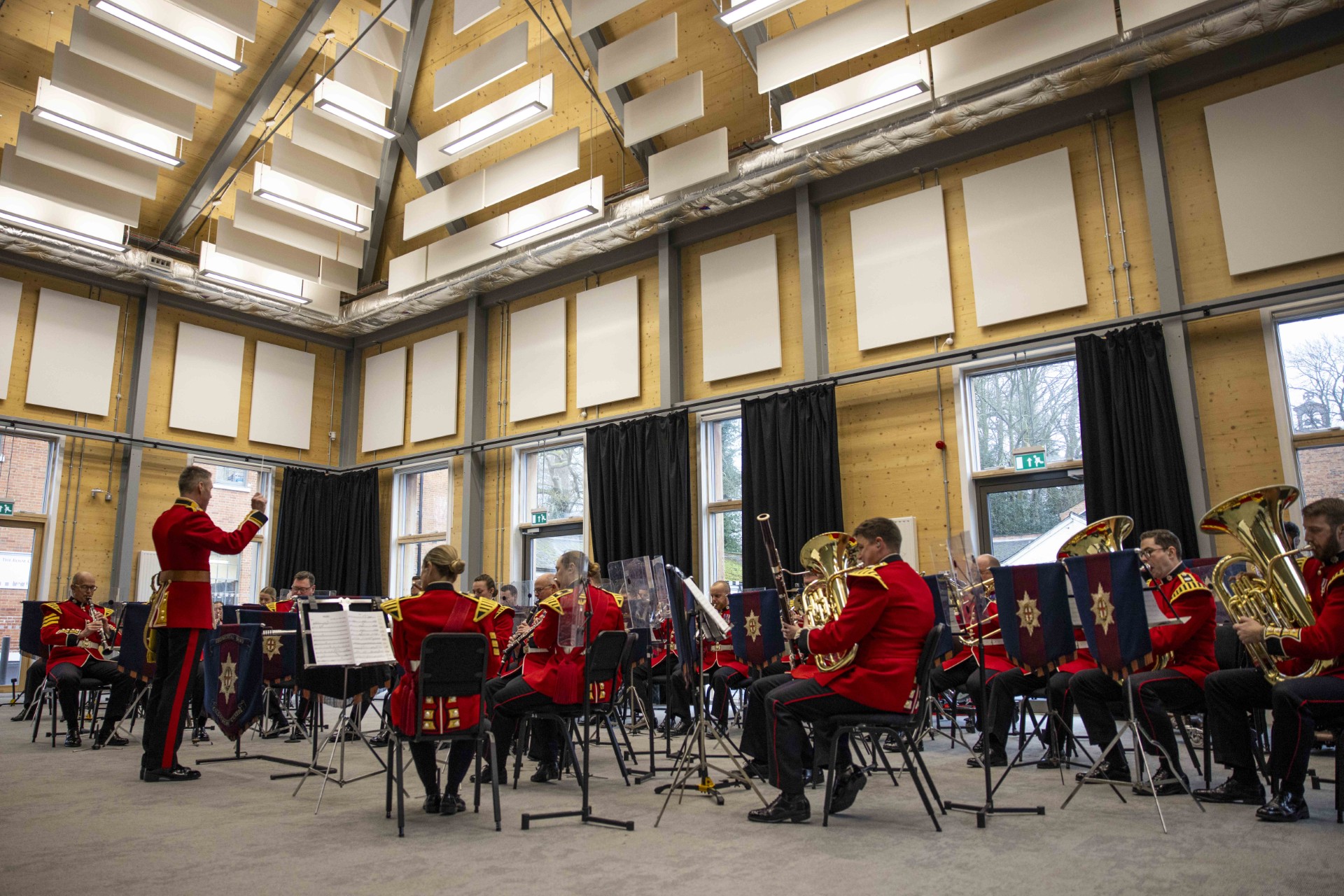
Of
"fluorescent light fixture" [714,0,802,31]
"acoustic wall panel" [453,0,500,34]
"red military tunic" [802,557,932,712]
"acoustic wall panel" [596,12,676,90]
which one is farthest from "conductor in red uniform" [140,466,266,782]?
"acoustic wall panel" [453,0,500,34]

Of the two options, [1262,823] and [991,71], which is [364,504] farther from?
[1262,823]

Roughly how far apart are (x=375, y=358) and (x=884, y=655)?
1338 cm

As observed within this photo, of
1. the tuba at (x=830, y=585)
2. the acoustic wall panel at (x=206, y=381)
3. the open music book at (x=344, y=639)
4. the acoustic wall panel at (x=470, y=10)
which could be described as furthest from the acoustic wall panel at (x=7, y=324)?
the tuba at (x=830, y=585)

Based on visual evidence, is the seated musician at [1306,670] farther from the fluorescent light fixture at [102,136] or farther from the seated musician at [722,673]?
the fluorescent light fixture at [102,136]

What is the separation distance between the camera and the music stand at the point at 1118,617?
4.41 m

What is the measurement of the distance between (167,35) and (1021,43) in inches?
319

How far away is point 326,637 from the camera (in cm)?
466

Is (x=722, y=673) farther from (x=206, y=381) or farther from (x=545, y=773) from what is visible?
(x=206, y=381)

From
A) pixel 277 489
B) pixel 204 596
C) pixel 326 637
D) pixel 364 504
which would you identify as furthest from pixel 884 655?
pixel 277 489

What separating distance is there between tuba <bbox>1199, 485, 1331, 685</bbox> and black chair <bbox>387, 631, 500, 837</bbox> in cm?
353

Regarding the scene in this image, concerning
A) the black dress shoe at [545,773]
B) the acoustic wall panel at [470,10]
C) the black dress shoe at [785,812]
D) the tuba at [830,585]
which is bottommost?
the black dress shoe at [545,773]

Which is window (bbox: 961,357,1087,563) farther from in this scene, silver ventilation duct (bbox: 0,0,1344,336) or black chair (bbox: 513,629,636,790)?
black chair (bbox: 513,629,636,790)

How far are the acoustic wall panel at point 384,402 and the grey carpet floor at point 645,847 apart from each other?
10.3 m

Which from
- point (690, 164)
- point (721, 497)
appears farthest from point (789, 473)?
point (690, 164)
